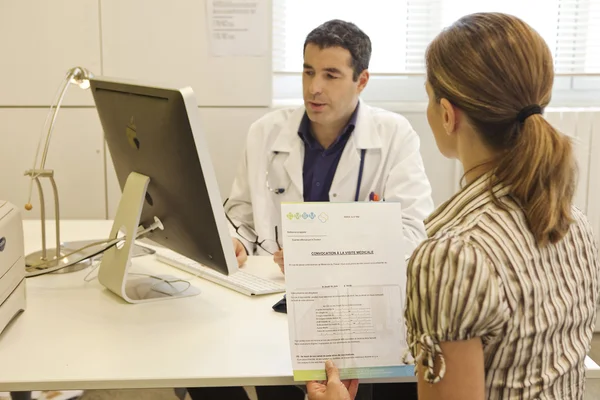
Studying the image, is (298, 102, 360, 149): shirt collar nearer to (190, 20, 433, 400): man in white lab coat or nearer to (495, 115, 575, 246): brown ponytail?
(190, 20, 433, 400): man in white lab coat

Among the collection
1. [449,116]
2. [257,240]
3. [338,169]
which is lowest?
[257,240]

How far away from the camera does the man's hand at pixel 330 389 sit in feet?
3.94

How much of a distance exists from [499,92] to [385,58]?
6.92ft

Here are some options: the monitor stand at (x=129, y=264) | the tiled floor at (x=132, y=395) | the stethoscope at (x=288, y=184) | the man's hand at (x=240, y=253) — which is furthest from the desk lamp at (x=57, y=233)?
the tiled floor at (x=132, y=395)

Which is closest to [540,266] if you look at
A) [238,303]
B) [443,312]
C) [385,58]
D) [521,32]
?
[443,312]

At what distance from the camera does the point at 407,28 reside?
3039mm

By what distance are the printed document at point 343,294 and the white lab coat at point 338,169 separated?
37.9 inches

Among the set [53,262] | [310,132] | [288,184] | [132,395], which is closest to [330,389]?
[53,262]

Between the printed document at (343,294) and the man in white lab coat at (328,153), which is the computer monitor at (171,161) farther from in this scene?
the man in white lab coat at (328,153)

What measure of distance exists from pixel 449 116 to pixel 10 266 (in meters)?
0.97

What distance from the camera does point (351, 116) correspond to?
2422mm

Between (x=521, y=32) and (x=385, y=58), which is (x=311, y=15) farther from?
(x=521, y=32)

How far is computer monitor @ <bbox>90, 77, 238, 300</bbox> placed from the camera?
4.54ft

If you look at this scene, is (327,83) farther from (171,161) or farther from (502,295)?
(502,295)
